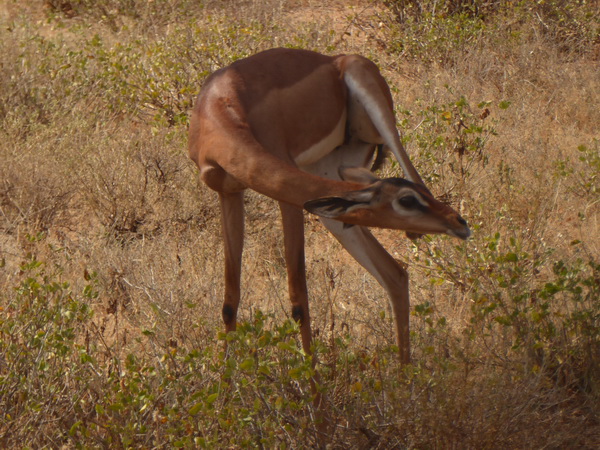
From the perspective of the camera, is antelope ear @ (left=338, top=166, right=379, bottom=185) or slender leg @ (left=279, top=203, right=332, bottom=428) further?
slender leg @ (left=279, top=203, right=332, bottom=428)

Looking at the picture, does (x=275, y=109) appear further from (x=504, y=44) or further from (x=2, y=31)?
(x=2, y=31)

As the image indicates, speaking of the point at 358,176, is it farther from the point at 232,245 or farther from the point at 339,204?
the point at 232,245

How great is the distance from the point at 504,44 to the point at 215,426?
5700 millimetres

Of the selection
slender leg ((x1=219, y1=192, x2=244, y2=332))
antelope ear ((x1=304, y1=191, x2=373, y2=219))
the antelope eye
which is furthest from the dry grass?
the antelope eye

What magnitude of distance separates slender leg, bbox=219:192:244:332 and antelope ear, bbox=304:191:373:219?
4.03 ft

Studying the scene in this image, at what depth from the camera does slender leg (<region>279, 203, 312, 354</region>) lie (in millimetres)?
3371

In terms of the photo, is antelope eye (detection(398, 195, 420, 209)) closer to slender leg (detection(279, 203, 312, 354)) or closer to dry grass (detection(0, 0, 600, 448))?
dry grass (detection(0, 0, 600, 448))

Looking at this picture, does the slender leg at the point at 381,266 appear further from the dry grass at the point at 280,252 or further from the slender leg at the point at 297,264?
the slender leg at the point at 297,264

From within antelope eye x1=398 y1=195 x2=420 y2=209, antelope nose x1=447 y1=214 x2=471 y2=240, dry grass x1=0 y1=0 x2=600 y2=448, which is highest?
antelope eye x1=398 y1=195 x2=420 y2=209

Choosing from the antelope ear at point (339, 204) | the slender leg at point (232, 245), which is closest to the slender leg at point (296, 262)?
the slender leg at point (232, 245)

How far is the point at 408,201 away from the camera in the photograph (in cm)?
243

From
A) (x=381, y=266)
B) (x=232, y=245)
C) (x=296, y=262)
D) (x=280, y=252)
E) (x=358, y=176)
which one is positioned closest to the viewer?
(x=358, y=176)

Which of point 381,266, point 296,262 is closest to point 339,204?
point 296,262

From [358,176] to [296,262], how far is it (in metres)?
0.89
